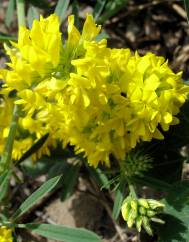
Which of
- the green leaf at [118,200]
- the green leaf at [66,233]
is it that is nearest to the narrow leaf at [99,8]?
the green leaf at [118,200]

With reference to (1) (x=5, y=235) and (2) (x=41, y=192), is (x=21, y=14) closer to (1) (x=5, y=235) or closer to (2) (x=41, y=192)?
(2) (x=41, y=192)

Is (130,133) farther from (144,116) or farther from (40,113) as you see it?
(40,113)

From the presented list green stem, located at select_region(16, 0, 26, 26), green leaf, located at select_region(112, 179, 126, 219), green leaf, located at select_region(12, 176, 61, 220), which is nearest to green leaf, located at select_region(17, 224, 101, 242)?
green leaf, located at select_region(12, 176, 61, 220)

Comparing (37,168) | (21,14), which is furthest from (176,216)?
(21,14)

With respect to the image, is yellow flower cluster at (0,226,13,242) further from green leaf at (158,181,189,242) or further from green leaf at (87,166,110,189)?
green leaf at (158,181,189,242)

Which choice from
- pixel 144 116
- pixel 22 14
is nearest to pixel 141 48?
pixel 22 14

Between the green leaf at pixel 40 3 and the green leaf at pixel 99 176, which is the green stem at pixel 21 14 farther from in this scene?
the green leaf at pixel 99 176
